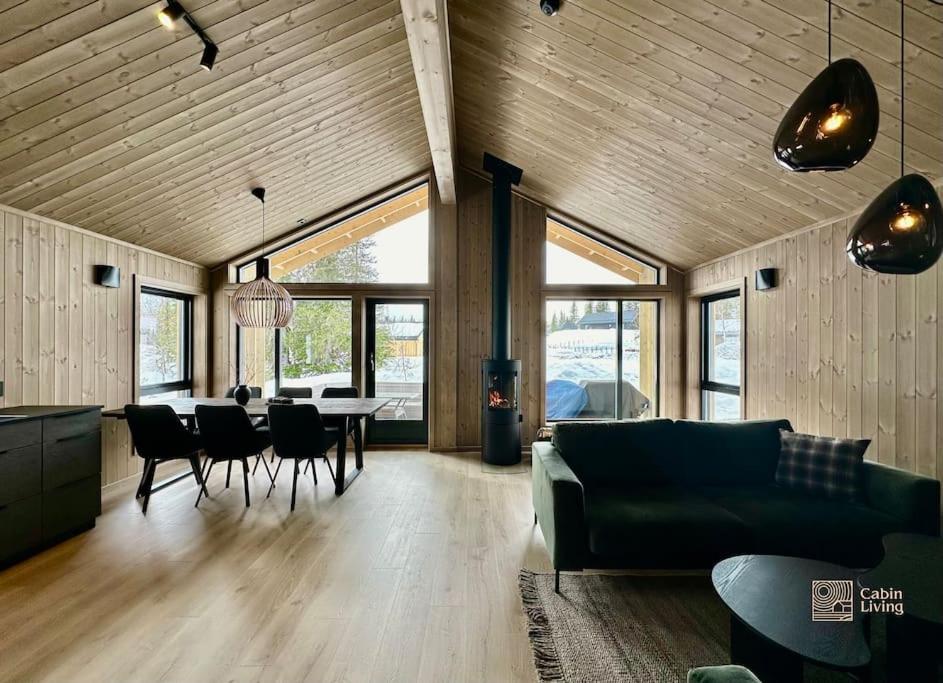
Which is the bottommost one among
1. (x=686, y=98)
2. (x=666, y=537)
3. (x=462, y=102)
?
(x=666, y=537)

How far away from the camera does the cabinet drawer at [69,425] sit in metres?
2.95

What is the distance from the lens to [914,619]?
55.0 inches

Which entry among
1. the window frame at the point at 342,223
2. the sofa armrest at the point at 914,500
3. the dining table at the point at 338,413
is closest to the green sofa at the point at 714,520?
the sofa armrest at the point at 914,500

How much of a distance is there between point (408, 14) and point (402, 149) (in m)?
2.78

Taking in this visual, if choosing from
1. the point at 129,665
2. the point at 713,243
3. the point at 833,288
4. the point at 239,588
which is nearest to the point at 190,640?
the point at 129,665

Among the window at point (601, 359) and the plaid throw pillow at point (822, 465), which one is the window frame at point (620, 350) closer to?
the window at point (601, 359)

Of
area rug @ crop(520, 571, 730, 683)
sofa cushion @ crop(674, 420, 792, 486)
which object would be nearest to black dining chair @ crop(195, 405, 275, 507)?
area rug @ crop(520, 571, 730, 683)

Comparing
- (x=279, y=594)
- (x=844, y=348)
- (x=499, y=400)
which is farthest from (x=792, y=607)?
(x=499, y=400)

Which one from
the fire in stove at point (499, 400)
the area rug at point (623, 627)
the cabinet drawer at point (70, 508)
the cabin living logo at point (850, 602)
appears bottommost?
the area rug at point (623, 627)

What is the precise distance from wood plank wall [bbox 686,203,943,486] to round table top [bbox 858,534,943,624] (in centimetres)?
122

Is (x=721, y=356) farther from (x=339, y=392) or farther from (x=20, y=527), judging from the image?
(x=20, y=527)

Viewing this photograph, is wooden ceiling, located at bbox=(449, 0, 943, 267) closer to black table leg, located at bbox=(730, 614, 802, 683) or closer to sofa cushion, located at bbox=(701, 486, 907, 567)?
sofa cushion, located at bbox=(701, 486, 907, 567)

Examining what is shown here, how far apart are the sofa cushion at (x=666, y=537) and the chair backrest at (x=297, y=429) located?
2350mm

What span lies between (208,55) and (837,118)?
308 centimetres
